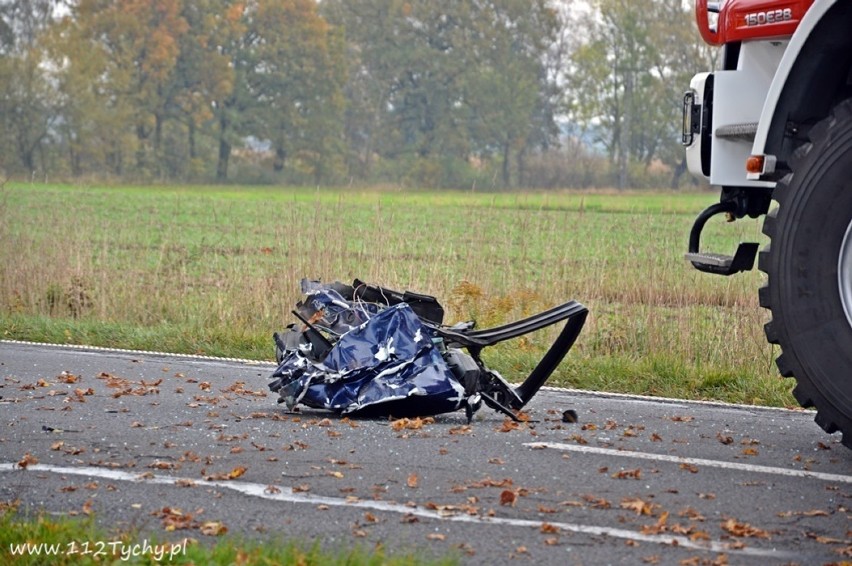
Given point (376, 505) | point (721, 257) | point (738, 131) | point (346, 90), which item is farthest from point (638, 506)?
point (346, 90)

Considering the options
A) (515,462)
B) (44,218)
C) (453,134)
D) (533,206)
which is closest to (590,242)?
(533,206)

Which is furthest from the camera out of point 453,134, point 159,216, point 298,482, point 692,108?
point 453,134

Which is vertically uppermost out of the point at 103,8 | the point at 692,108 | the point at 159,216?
the point at 103,8

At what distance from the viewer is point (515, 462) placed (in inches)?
216

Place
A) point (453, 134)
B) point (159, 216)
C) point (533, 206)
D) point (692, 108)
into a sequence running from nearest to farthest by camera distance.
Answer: point (692, 108) → point (533, 206) → point (159, 216) → point (453, 134)

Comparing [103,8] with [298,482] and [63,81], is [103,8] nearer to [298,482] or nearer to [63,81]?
[63,81]

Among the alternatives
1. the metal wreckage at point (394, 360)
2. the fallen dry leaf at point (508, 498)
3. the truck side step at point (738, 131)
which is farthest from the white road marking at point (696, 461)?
the truck side step at point (738, 131)

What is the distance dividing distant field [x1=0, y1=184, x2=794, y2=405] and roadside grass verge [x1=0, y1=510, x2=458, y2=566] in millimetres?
5085

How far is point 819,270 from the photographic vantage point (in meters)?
5.17

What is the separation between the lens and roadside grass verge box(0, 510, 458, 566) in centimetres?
389

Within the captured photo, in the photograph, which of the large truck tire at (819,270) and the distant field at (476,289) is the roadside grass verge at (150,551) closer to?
the large truck tire at (819,270)

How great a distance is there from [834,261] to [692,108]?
5.26 ft

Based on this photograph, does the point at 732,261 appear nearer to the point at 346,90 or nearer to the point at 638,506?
the point at 638,506

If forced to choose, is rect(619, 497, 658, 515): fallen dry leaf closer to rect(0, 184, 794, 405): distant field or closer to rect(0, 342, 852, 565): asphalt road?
rect(0, 342, 852, 565): asphalt road
